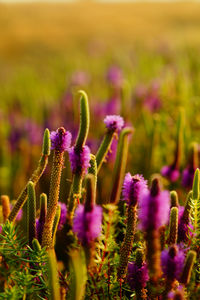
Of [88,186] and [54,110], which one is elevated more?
[54,110]

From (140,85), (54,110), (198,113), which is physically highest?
(140,85)

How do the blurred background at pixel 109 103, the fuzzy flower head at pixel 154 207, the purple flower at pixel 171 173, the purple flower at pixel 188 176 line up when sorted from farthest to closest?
the blurred background at pixel 109 103 < the purple flower at pixel 171 173 < the purple flower at pixel 188 176 < the fuzzy flower head at pixel 154 207

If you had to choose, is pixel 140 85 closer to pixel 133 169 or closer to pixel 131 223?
pixel 133 169

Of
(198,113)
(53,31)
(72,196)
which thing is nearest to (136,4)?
(53,31)

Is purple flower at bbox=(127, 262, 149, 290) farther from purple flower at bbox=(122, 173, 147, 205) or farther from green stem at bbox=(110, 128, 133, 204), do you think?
green stem at bbox=(110, 128, 133, 204)

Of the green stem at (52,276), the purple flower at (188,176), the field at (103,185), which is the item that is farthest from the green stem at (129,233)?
the purple flower at (188,176)

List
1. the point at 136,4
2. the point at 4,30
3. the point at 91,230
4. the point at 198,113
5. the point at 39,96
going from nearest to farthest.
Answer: the point at 91,230 < the point at 198,113 < the point at 39,96 < the point at 4,30 < the point at 136,4

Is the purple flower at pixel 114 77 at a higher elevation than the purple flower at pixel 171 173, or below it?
higher

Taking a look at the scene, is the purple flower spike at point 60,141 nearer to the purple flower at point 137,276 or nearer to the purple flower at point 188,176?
the purple flower at point 137,276
